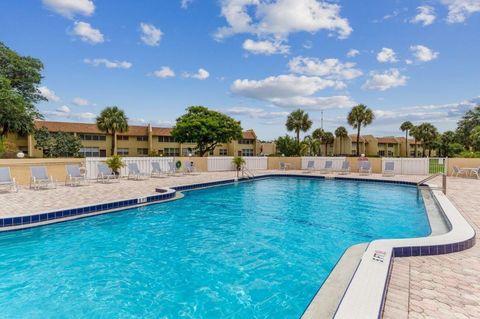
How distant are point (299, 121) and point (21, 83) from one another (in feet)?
111

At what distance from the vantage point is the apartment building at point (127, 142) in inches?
1390

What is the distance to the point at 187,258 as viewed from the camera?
523cm

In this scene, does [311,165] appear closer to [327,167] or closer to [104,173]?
[327,167]

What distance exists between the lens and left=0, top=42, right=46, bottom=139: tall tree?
990 inches

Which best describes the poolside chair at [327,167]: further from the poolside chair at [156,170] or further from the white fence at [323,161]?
the poolside chair at [156,170]

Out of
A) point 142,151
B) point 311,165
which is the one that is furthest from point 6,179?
point 142,151

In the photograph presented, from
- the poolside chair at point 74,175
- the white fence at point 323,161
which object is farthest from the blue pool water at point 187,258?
the white fence at point 323,161

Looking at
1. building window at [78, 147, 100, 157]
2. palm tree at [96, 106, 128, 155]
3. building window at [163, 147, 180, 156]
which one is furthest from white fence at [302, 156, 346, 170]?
building window at [78, 147, 100, 157]

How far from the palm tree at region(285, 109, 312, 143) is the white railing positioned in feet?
90.7

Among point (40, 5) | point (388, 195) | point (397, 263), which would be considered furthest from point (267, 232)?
point (40, 5)

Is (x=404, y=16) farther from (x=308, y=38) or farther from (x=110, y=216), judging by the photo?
(x=110, y=216)

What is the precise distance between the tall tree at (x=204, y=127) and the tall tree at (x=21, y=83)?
48.4 ft

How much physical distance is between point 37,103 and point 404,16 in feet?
106

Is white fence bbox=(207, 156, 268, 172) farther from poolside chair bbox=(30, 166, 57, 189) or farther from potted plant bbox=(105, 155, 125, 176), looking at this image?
poolside chair bbox=(30, 166, 57, 189)
